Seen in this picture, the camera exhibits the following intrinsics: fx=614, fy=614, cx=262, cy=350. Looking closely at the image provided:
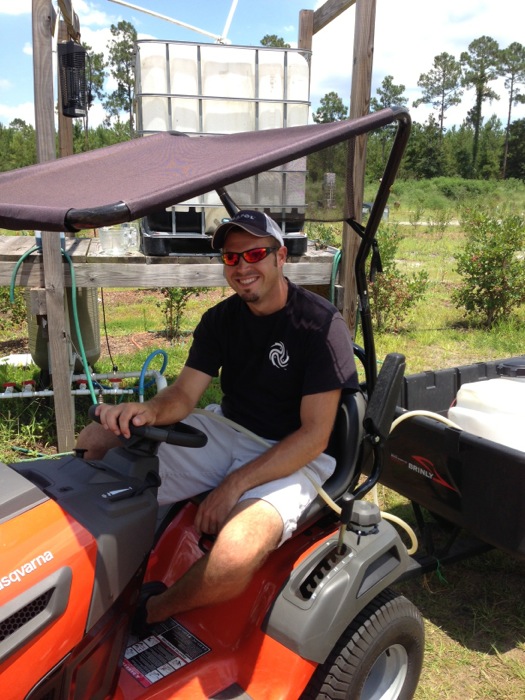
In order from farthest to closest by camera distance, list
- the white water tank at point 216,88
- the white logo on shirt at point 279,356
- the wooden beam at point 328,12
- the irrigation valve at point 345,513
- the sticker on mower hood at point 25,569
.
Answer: the wooden beam at point 328,12, the white water tank at point 216,88, the white logo on shirt at point 279,356, the irrigation valve at point 345,513, the sticker on mower hood at point 25,569

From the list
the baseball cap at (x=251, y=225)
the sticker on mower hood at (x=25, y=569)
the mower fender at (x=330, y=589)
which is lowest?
the mower fender at (x=330, y=589)

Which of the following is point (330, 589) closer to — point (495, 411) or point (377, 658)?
point (377, 658)

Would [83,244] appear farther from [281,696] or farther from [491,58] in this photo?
[491,58]

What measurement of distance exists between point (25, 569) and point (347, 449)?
1042 mm

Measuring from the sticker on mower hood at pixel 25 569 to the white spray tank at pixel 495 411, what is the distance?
6.28ft

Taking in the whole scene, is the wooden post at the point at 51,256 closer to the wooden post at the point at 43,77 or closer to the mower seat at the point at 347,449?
the wooden post at the point at 43,77

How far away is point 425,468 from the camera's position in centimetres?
260

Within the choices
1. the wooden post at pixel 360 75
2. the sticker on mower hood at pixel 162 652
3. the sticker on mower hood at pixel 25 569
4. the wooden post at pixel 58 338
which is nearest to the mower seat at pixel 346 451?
the sticker on mower hood at pixel 162 652

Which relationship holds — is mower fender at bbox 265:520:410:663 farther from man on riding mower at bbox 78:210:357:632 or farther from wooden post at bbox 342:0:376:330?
wooden post at bbox 342:0:376:330

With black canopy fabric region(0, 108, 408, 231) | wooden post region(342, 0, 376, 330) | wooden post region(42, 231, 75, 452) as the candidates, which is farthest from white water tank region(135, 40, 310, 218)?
black canopy fabric region(0, 108, 408, 231)

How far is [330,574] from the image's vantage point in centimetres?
184

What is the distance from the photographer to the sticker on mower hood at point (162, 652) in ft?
5.76

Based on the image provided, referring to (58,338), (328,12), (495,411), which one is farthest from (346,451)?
(328,12)

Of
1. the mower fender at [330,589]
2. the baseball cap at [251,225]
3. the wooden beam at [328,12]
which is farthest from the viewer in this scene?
the wooden beam at [328,12]
